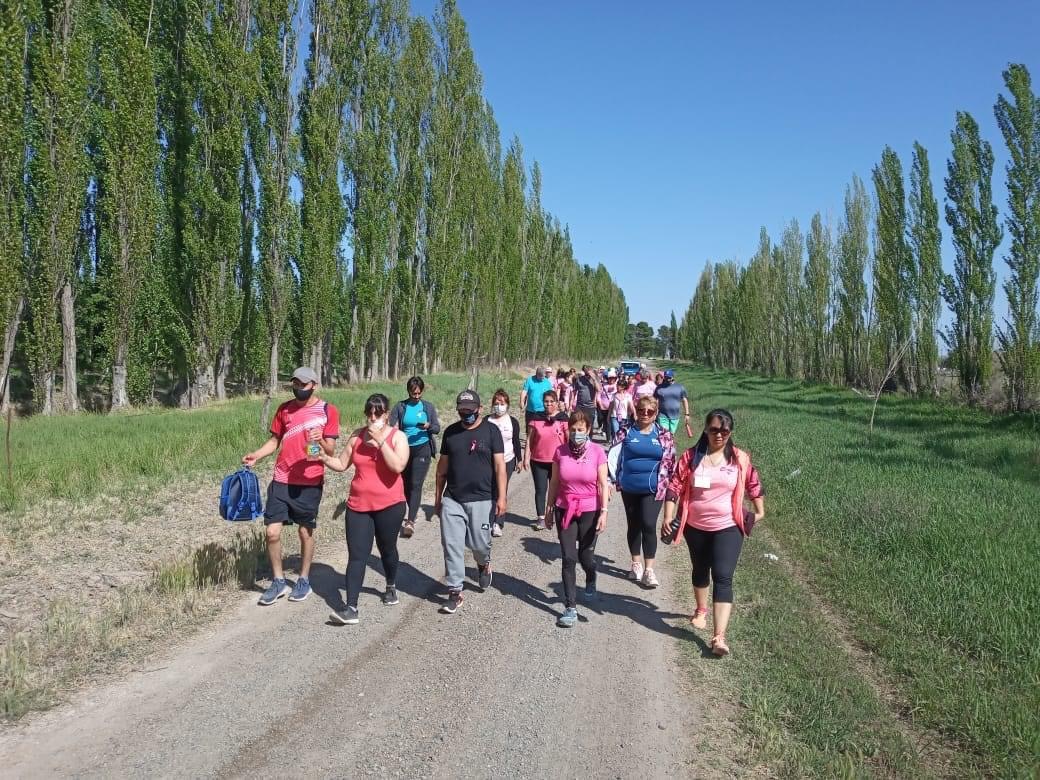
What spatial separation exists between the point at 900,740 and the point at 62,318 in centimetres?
1908

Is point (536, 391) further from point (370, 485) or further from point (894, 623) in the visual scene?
point (894, 623)

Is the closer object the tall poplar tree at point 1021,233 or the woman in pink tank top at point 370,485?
the woman in pink tank top at point 370,485

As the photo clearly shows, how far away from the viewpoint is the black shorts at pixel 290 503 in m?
5.48

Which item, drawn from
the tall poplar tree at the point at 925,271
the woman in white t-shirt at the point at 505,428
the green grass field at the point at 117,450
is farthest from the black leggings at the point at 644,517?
the tall poplar tree at the point at 925,271

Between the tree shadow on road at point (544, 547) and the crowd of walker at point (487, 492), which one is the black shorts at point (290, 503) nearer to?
the crowd of walker at point (487, 492)

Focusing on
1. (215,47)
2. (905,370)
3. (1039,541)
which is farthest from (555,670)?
(905,370)

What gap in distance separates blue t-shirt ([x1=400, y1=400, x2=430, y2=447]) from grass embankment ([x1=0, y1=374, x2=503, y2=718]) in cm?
156

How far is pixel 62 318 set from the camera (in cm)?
1670

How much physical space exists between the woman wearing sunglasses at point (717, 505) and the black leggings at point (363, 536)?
6.96 feet

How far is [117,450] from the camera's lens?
995cm

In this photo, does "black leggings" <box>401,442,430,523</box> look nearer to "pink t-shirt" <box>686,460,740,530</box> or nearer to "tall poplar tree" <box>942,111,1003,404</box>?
"pink t-shirt" <box>686,460,740,530</box>

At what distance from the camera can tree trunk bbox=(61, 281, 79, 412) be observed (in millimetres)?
16531

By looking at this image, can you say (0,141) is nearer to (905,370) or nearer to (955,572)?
(955,572)

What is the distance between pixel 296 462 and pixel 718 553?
335cm
